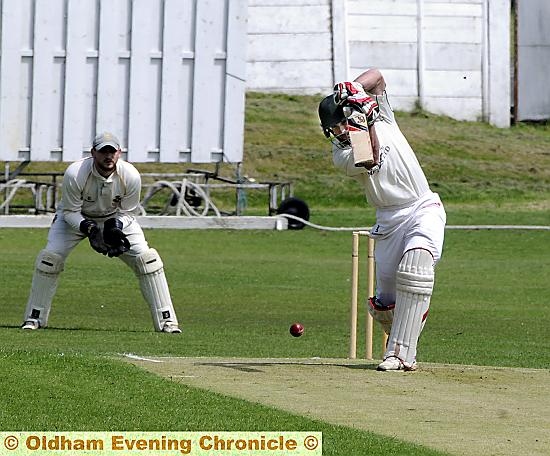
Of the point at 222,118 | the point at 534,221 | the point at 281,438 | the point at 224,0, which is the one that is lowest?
the point at 281,438

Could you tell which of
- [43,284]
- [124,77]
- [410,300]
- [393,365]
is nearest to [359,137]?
[410,300]

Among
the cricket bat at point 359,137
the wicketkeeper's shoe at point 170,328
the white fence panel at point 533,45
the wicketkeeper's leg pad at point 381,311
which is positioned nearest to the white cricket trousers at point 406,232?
the wicketkeeper's leg pad at point 381,311

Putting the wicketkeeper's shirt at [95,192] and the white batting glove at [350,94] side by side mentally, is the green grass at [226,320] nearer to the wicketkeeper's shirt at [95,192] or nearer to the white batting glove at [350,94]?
the wicketkeeper's shirt at [95,192]

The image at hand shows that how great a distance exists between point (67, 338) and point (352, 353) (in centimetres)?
327

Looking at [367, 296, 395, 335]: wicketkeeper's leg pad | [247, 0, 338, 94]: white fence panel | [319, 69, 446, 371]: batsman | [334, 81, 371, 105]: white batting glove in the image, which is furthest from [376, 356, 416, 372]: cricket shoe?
[247, 0, 338, 94]: white fence panel

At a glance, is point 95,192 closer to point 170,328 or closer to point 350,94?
point 170,328

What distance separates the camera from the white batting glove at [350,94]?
1128cm

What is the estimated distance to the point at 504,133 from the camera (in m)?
49.1

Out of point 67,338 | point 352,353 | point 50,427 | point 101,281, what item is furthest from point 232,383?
point 101,281

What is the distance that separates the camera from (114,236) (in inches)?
630

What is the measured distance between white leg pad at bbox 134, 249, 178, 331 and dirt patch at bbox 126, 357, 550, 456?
4.09 m

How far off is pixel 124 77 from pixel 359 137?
24.6 metres

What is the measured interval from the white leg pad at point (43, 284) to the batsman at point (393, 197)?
5.69 meters

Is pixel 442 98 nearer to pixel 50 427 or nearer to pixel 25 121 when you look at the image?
pixel 25 121
